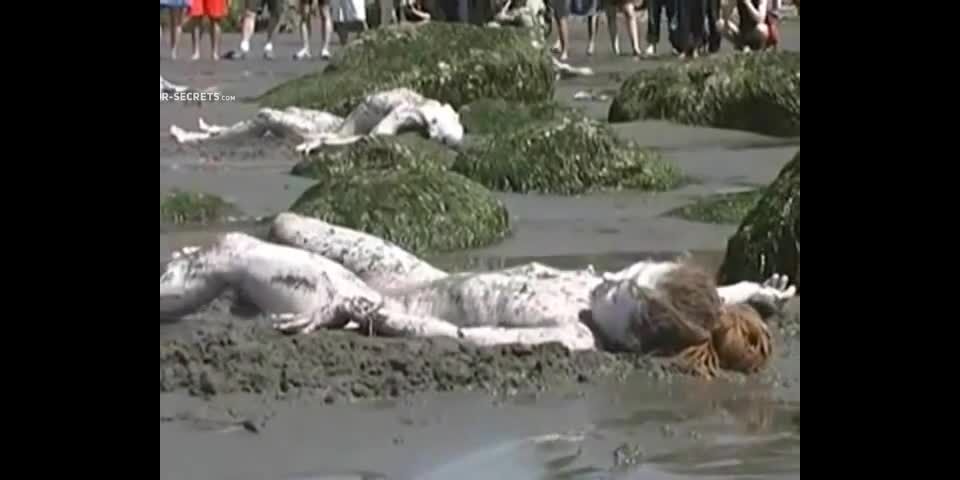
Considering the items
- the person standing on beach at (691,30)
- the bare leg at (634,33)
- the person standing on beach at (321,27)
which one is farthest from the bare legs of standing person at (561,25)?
the person standing on beach at (321,27)

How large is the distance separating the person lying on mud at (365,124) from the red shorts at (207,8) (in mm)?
534

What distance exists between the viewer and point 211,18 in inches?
333

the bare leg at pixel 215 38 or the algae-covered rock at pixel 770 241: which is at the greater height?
the bare leg at pixel 215 38

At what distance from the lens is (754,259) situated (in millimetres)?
6055

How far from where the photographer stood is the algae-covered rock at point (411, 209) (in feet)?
20.7

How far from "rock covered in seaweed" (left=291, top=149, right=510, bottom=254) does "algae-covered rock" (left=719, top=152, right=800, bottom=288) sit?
2.96 feet

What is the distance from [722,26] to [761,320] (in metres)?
2.70

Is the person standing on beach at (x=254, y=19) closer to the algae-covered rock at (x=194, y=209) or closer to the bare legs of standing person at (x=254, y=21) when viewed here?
the bare legs of standing person at (x=254, y=21)

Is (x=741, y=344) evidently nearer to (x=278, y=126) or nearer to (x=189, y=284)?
(x=189, y=284)

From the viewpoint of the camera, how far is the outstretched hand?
5.87 metres

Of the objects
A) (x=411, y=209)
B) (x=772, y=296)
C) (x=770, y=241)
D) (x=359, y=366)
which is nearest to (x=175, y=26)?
(x=411, y=209)

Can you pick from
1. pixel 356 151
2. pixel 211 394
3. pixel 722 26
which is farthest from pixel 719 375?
pixel 722 26

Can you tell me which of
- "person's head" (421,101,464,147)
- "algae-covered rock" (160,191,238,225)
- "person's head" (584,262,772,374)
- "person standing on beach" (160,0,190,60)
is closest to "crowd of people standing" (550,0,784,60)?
"person's head" (421,101,464,147)
